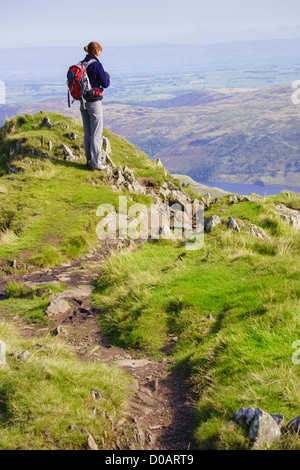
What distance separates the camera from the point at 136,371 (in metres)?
8.77

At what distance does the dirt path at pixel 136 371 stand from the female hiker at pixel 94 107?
8875mm

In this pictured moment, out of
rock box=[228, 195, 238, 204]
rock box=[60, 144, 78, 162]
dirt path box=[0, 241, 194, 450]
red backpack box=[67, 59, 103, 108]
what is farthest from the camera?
rock box=[60, 144, 78, 162]

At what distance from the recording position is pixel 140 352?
31.4 ft

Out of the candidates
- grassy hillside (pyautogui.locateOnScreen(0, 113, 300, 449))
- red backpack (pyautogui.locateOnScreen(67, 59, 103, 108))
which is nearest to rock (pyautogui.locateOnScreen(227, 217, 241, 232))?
grassy hillside (pyautogui.locateOnScreen(0, 113, 300, 449))

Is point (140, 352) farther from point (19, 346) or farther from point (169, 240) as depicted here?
point (169, 240)

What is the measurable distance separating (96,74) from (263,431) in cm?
1682

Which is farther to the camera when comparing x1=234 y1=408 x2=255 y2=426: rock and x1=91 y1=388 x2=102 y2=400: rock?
x1=91 y1=388 x2=102 y2=400: rock

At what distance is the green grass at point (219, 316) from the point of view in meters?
6.45

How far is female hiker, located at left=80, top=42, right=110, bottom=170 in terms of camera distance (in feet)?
61.4

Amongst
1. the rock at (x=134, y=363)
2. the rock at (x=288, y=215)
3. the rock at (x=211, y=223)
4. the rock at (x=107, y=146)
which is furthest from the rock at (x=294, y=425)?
the rock at (x=107, y=146)

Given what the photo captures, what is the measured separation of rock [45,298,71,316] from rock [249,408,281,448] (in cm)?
713

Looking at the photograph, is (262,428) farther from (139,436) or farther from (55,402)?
(55,402)

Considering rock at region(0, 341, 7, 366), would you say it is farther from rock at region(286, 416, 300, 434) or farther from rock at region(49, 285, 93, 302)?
rock at region(286, 416, 300, 434)

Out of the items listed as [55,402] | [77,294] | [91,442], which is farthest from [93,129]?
[91,442]
